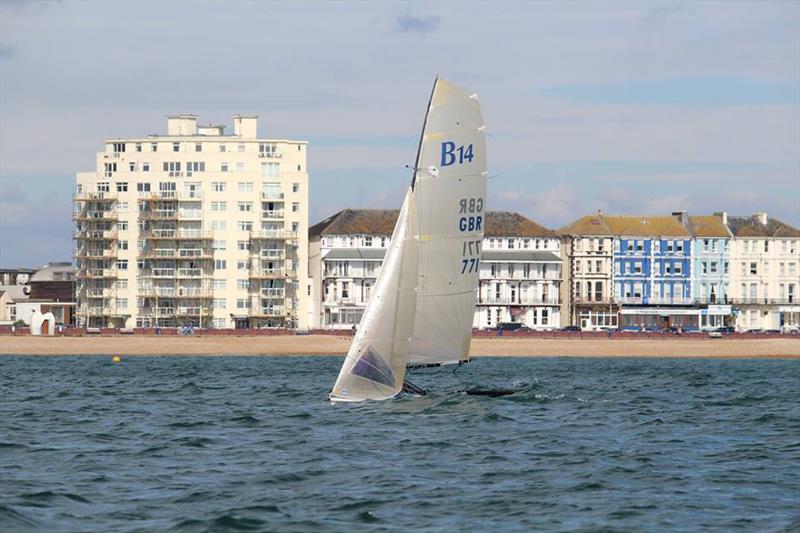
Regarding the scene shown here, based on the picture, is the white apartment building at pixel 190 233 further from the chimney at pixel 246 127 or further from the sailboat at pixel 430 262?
the sailboat at pixel 430 262

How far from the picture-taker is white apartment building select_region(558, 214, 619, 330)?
142875 millimetres

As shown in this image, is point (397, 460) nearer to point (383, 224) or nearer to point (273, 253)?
point (273, 253)

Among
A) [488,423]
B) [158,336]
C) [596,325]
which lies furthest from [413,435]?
[596,325]

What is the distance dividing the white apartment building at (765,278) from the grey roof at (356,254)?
36.5 meters

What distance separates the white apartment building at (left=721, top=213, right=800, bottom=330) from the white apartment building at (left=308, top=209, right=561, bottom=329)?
1912cm

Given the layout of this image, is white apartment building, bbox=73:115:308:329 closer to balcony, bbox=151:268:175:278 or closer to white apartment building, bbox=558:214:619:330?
balcony, bbox=151:268:175:278

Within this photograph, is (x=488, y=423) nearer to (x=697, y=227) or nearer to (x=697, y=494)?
(x=697, y=494)

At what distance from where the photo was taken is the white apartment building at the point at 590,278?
142875 millimetres

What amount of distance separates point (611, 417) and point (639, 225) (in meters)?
104

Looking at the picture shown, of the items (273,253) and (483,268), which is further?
(483,268)

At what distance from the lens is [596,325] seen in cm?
14200

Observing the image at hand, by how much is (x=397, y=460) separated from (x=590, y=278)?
113 metres

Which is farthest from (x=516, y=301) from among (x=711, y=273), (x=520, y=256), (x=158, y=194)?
(x=158, y=194)

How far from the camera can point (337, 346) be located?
108 meters
